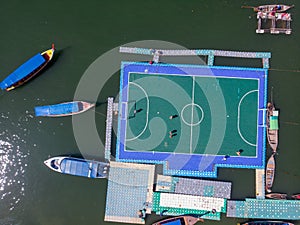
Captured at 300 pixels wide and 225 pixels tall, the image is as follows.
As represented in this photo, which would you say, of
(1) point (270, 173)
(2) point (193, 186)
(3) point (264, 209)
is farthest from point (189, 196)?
(1) point (270, 173)

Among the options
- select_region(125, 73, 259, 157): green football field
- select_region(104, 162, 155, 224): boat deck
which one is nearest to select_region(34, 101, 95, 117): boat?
select_region(125, 73, 259, 157): green football field

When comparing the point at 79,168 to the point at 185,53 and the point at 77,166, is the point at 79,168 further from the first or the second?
the point at 185,53

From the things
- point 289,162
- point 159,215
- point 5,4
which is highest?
point 5,4

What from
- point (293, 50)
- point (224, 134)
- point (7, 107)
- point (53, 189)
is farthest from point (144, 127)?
point (293, 50)

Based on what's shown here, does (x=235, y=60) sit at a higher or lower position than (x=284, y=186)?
higher

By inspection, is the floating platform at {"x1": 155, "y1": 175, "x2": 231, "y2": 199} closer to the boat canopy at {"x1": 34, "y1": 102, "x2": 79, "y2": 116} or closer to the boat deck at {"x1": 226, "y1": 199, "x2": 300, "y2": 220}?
the boat deck at {"x1": 226, "y1": 199, "x2": 300, "y2": 220}

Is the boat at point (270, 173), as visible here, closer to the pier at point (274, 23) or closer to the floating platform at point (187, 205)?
the floating platform at point (187, 205)

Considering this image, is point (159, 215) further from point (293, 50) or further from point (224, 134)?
point (293, 50)
